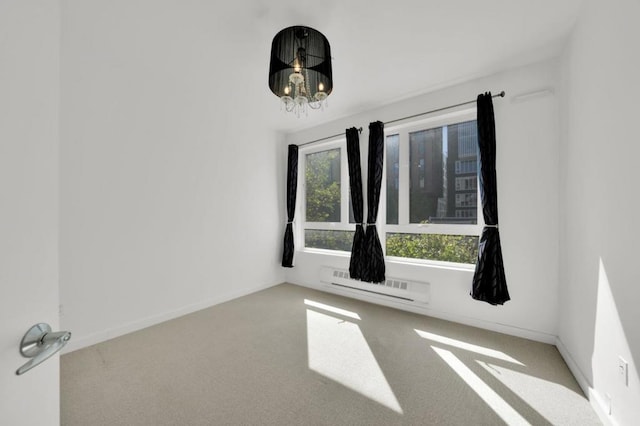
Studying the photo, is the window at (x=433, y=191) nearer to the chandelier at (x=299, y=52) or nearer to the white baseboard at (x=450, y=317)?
the white baseboard at (x=450, y=317)

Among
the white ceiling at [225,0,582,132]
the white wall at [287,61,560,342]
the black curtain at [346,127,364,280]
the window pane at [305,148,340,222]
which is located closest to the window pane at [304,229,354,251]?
the window pane at [305,148,340,222]

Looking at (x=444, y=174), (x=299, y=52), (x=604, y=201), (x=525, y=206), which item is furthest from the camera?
(x=444, y=174)

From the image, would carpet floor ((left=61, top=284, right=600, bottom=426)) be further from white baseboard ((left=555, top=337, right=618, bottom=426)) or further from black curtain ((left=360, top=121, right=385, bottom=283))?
black curtain ((left=360, top=121, right=385, bottom=283))

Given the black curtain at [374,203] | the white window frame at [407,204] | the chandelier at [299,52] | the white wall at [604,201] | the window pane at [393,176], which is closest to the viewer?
the white wall at [604,201]

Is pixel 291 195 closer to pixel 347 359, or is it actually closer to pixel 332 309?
pixel 332 309

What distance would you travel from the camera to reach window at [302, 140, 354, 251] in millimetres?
3906

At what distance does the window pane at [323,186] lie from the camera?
160 inches

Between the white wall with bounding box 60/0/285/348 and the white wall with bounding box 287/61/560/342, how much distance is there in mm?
2582

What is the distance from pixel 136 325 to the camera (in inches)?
105

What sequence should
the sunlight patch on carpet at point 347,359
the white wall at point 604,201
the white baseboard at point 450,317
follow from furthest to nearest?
the white baseboard at point 450,317
the sunlight patch on carpet at point 347,359
the white wall at point 604,201

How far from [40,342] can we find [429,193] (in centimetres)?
330

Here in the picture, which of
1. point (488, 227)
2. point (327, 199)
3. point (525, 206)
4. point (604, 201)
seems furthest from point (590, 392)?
point (327, 199)

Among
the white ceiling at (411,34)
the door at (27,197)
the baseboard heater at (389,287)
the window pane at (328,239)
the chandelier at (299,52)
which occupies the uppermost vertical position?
the white ceiling at (411,34)

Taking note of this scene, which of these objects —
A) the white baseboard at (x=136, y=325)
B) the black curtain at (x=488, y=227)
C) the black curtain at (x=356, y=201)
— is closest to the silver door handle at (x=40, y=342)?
the white baseboard at (x=136, y=325)
